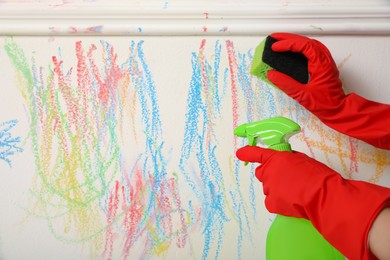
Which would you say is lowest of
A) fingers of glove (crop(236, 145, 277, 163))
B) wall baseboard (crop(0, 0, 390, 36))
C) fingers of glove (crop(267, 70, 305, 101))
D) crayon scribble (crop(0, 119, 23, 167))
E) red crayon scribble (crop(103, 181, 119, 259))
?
red crayon scribble (crop(103, 181, 119, 259))

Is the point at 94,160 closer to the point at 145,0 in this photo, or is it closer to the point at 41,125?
the point at 41,125

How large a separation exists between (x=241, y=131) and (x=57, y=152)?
A: 0.46 metres

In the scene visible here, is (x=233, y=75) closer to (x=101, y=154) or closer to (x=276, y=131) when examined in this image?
(x=276, y=131)

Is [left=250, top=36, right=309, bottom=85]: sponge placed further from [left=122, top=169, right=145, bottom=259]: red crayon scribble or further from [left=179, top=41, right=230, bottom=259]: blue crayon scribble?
[left=122, top=169, right=145, bottom=259]: red crayon scribble

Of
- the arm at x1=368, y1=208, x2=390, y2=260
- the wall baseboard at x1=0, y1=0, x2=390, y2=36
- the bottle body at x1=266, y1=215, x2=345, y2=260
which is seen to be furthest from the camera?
the wall baseboard at x1=0, y1=0, x2=390, y2=36

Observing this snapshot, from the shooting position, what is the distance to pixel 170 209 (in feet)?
2.83

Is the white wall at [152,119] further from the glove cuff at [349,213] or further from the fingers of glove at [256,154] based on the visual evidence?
the glove cuff at [349,213]

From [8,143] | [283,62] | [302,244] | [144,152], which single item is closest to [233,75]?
[283,62]

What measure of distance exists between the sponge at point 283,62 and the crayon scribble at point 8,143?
0.60 metres

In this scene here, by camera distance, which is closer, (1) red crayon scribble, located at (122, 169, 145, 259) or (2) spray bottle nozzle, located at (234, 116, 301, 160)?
(2) spray bottle nozzle, located at (234, 116, 301, 160)

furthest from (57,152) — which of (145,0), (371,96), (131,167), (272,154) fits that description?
(371,96)

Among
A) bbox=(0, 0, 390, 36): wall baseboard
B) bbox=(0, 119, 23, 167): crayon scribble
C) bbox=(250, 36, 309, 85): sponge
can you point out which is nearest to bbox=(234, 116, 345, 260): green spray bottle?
bbox=(250, 36, 309, 85): sponge

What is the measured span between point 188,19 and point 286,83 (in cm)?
27

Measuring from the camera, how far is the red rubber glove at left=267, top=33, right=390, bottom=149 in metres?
0.67
